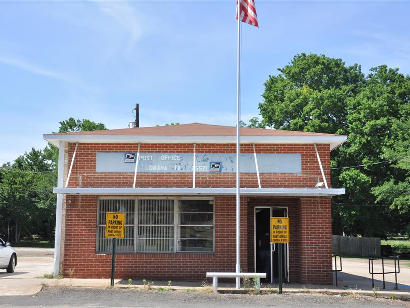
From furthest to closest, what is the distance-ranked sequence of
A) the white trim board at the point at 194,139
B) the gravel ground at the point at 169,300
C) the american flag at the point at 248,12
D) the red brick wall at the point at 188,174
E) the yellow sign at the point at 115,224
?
the red brick wall at the point at 188,174 < the white trim board at the point at 194,139 < the american flag at the point at 248,12 < the yellow sign at the point at 115,224 < the gravel ground at the point at 169,300

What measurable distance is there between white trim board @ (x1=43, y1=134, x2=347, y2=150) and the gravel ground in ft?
16.2

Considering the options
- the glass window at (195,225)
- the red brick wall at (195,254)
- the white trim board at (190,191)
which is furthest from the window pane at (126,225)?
the glass window at (195,225)

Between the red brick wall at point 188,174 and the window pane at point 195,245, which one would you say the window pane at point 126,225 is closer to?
the red brick wall at point 188,174

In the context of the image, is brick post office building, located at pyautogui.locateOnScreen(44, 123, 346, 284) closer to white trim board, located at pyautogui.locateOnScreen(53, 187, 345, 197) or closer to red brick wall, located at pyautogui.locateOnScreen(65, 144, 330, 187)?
red brick wall, located at pyautogui.locateOnScreen(65, 144, 330, 187)

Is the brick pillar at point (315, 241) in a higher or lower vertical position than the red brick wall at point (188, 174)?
lower

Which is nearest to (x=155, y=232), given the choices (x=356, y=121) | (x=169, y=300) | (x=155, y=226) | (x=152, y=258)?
(x=155, y=226)

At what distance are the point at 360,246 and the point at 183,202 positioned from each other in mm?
26722

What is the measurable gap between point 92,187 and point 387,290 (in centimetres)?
970

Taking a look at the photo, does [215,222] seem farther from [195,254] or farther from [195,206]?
[195,254]

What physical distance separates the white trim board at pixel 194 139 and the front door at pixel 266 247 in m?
2.39

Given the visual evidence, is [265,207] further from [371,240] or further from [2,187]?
[2,187]

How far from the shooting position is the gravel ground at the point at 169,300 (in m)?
11.9

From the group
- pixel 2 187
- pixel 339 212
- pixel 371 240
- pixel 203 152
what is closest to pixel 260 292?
pixel 203 152

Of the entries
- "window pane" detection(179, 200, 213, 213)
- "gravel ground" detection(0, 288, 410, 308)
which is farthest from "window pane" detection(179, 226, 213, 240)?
"gravel ground" detection(0, 288, 410, 308)
